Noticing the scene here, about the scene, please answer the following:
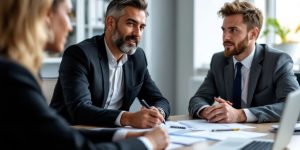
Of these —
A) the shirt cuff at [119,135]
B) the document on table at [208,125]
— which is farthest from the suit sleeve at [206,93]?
the shirt cuff at [119,135]

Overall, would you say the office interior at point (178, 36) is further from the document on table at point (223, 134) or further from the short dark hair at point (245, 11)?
the document on table at point (223, 134)

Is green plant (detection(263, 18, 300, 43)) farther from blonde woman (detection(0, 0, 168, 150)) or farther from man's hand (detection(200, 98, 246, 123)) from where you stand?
blonde woman (detection(0, 0, 168, 150))

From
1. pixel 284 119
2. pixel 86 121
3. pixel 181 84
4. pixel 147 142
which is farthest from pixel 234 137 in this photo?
pixel 181 84

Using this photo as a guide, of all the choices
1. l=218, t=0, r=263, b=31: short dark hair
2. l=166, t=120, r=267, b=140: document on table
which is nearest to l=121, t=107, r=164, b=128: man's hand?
l=166, t=120, r=267, b=140: document on table

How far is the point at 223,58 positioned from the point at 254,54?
0.69ft

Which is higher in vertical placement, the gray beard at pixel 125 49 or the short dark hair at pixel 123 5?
the short dark hair at pixel 123 5

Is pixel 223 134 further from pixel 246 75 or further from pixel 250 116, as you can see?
pixel 246 75

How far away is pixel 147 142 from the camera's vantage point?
1.27 metres

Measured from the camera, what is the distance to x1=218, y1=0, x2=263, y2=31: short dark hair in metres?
2.73

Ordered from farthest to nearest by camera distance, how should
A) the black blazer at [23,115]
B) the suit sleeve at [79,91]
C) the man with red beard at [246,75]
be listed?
1. the man with red beard at [246,75]
2. the suit sleeve at [79,91]
3. the black blazer at [23,115]

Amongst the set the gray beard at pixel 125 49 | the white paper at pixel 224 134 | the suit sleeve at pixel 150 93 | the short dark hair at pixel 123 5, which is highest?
the short dark hair at pixel 123 5

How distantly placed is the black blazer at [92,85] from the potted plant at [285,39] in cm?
139

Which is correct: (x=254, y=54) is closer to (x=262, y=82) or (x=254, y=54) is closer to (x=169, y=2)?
(x=262, y=82)

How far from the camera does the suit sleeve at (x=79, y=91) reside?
2008mm
